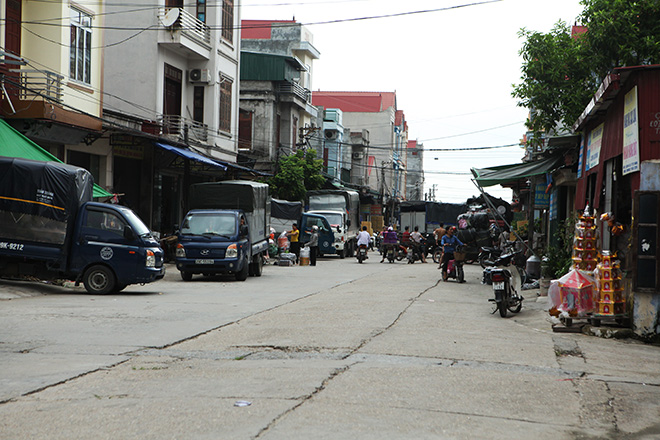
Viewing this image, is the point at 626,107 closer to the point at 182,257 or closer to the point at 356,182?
the point at 182,257

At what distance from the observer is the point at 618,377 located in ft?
26.4

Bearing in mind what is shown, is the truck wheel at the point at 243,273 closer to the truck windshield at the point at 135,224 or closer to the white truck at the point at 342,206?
the truck windshield at the point at 135,224

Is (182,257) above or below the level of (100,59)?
below

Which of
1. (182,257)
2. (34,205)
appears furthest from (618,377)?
(182,257)

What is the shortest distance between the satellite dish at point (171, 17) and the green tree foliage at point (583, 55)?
1425 cm

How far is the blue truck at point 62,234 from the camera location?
16484mm

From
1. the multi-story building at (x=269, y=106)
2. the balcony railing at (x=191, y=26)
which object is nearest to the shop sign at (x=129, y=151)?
the balcony railing at (x=191, y=26)

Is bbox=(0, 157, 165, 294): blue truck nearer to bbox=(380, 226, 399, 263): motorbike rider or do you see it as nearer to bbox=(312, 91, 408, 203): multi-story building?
bbox=(380, 226, 399, 263): motorbike rider

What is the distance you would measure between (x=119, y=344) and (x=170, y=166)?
71.9 ft

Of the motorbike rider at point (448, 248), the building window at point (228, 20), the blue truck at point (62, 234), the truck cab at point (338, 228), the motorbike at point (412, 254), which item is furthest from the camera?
the truck cab at point (338, 228)

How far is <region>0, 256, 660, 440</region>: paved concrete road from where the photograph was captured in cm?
552

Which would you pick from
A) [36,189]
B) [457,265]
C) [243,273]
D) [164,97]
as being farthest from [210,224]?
[164,97]

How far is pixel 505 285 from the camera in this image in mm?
13922

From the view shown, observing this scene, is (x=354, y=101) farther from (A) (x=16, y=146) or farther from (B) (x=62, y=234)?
(B) (x=62, y=234)
